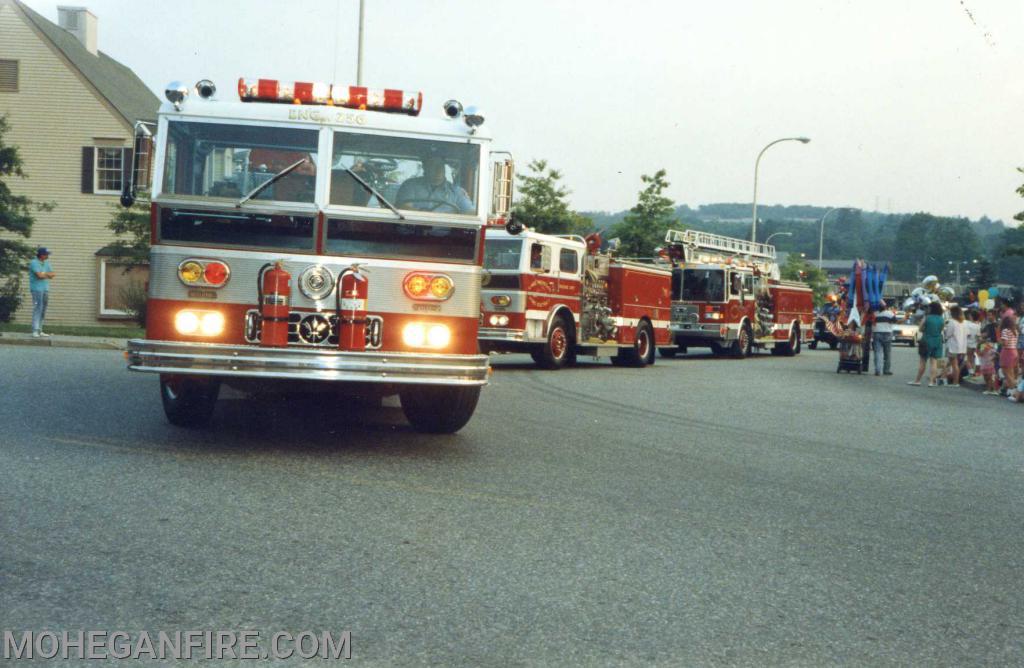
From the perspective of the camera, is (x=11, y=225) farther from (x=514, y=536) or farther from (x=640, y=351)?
(x=514, y=536)

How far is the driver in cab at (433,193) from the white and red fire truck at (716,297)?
2373 centimetres

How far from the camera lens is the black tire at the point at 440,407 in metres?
10.2

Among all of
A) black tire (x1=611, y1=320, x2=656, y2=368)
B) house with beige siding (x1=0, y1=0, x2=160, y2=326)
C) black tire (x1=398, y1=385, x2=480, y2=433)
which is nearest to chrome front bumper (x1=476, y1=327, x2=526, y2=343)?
black tire (x1=611, y1=320, x2=656, y2=368)

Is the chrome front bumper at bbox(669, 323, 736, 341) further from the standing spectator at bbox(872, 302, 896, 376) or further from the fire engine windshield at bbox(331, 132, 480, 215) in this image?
the fire engine windshield at bbox(331, 132, 480, 215)

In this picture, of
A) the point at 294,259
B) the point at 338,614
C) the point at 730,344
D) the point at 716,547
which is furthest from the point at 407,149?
the point at 730,344

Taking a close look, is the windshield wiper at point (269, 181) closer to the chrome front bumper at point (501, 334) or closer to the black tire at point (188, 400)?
the black tire at point (188, 400)

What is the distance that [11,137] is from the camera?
36062 mm

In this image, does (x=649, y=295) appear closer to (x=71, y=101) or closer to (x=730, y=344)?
(x=730, y=344)

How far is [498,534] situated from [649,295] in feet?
68.0

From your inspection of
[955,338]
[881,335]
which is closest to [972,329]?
[955,338]

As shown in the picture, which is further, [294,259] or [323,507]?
[294,259]

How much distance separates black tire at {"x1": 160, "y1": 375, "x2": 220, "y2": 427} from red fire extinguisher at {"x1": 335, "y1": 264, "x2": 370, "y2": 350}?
60.4 inches

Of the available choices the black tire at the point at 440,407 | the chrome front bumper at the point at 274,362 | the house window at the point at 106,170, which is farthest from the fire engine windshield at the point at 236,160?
the house window at the point at 106,170

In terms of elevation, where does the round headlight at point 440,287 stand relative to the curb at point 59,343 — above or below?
above
